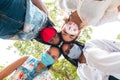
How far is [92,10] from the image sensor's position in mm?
1292

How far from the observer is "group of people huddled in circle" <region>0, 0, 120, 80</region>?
1295 mm

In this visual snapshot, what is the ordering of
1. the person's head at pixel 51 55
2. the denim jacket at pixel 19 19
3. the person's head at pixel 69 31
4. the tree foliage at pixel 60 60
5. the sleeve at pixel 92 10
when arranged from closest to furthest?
1. the sleeve at pixel 92 10
2. the denim jacket at pixel 19 19
3. the person's head at pixel 69 31
4. the person's head at pixel 51 55
5. the tree foliage at pixel 60 60

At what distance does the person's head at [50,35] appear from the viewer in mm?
1668

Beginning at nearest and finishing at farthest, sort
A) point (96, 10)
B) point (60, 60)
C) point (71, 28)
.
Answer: point (96, 10), point (71, 28), point (60, 60)

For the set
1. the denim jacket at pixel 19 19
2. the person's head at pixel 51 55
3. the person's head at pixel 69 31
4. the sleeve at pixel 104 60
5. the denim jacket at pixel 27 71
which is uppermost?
the denim jacket at pixel 19 19

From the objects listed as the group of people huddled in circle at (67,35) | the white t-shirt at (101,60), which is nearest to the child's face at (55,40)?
the group of people huddled in circle at (67,35)

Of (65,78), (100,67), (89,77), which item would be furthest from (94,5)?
(65,78)

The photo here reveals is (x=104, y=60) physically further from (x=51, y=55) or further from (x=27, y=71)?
(x=27, y=71)

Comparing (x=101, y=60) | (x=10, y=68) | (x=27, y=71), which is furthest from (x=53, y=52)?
(x=101, y=60)

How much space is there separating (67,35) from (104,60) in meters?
0.42

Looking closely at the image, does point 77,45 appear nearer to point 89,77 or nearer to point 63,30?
point 63,30

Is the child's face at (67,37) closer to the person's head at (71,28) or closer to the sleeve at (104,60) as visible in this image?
the person's head at (71,28)

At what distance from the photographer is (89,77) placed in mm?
1491

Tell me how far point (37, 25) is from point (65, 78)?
145 cm
